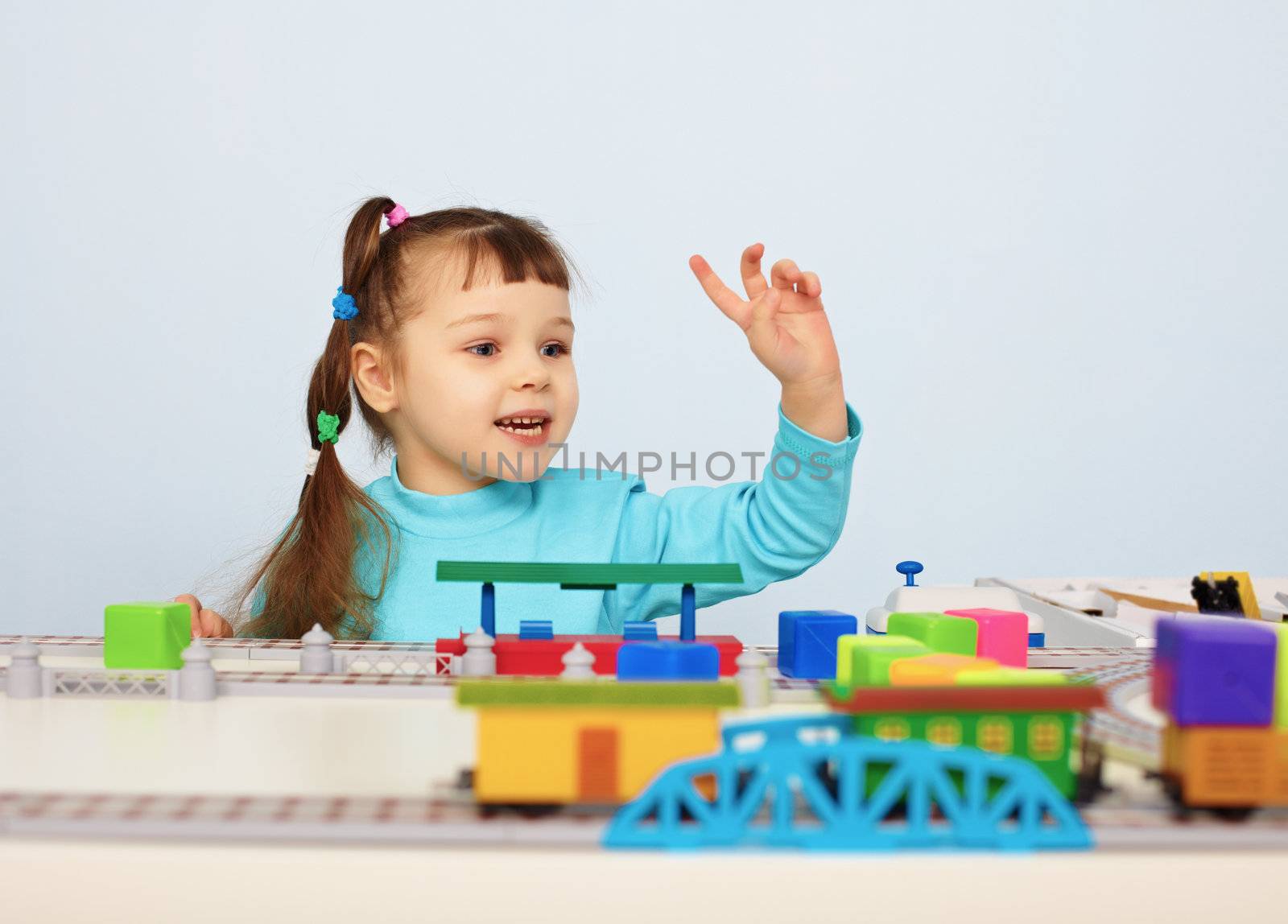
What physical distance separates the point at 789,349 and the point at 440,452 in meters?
0.49

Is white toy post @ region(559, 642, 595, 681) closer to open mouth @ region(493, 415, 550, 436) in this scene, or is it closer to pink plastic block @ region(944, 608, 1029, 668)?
pink plastic block @ region(944, 608, 1029, 668)

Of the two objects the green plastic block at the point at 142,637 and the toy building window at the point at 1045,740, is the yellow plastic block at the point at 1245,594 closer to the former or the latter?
the toy building window at the point at 1045,740

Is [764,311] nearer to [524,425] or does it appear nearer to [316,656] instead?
[524,425]

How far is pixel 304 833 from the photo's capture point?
26.7 inches

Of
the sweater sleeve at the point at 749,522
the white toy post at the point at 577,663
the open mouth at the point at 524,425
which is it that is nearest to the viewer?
the white toy post at the point at 577,663

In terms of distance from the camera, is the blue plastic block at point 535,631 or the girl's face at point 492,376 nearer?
the blue plastic block at point 535,631

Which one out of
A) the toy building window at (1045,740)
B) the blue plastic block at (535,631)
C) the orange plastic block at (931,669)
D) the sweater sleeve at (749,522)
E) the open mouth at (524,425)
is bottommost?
the toy building window at (1045,740)

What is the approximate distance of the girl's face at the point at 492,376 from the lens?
157cm

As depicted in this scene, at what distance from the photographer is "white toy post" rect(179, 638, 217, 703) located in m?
1.04

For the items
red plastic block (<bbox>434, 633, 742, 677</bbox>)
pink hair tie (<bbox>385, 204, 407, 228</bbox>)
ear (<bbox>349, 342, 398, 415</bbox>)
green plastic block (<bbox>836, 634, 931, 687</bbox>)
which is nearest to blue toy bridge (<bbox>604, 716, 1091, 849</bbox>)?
green plastic block (<bbox>836, 634, 931, 687</bbox>)

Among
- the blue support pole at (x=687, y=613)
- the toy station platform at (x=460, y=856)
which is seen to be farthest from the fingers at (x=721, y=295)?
the toy station platform at (x=460, y=856)

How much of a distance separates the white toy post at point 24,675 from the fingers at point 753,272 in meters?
0.78

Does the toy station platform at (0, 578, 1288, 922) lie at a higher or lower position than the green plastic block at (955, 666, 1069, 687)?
lower

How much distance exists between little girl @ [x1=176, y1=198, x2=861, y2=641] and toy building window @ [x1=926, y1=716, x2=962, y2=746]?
2.48 ft
